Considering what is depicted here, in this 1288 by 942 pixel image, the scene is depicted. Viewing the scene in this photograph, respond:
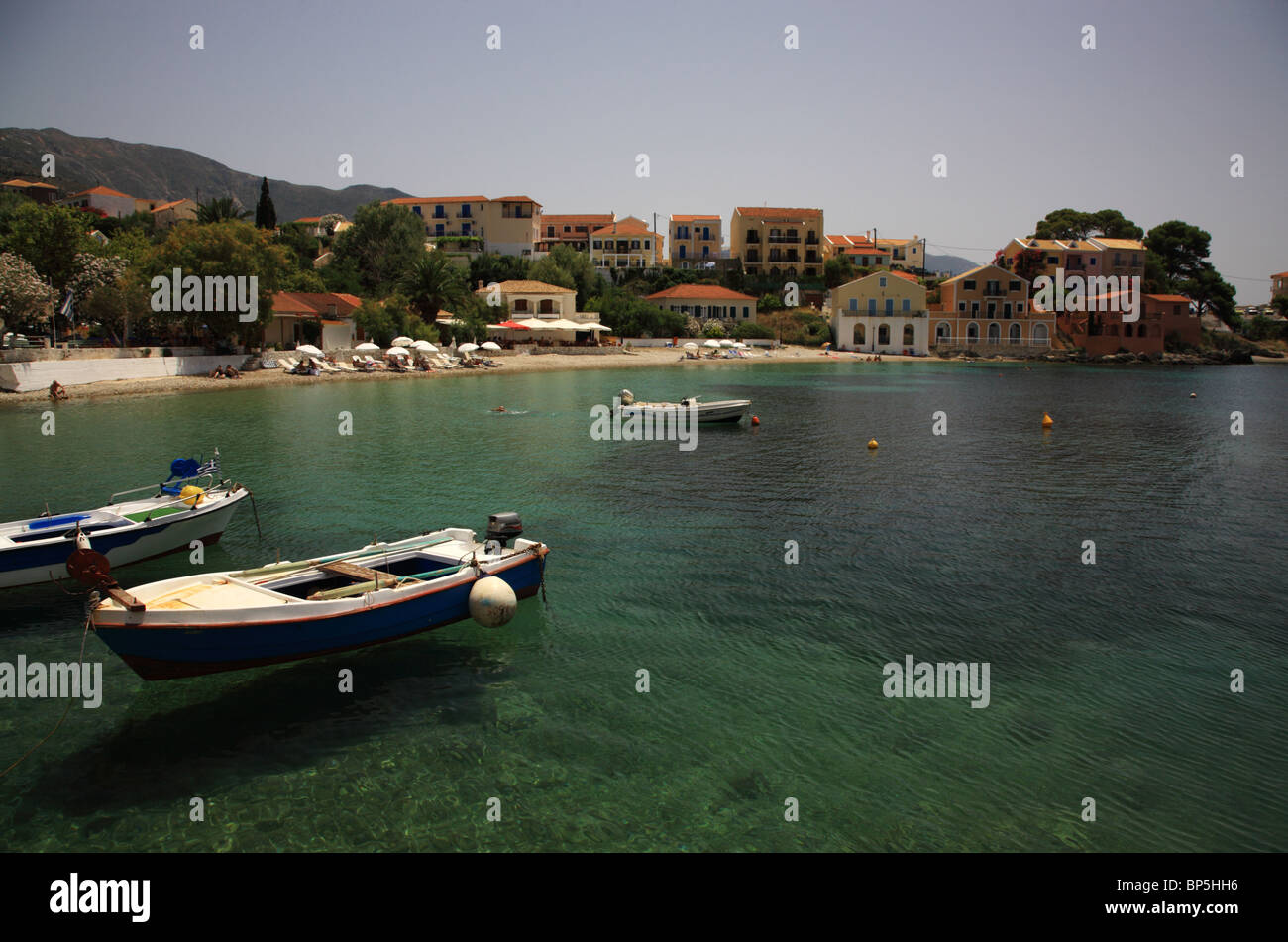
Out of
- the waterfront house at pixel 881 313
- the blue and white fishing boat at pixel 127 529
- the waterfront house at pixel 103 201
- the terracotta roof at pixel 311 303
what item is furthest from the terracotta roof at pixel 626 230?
the blue and white fishing boat at pixel 127 529

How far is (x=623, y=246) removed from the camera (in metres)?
Answer: 112

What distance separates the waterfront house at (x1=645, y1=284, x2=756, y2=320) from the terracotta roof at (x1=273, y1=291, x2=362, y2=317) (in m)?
37.5

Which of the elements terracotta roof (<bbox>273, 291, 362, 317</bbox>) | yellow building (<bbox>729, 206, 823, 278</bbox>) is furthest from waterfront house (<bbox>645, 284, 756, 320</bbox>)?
terracotta roof (<bbox>273, 291, 362, 317</bbox>)

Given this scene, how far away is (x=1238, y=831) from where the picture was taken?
329 inches

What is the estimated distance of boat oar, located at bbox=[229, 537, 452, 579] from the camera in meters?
12.0

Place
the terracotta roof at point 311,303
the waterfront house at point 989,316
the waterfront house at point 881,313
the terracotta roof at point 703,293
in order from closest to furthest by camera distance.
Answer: the terracotta roof at point 311,303 → the waterfront house at point 881,313 → the terracotta roof at point 703,293 → the waterfront house at point 989,316

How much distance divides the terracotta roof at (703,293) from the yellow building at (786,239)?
46.0ft

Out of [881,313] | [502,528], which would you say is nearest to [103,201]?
[881,313]

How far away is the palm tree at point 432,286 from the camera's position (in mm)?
74312

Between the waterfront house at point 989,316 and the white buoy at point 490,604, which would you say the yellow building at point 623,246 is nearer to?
the waterfront house at point 989,316

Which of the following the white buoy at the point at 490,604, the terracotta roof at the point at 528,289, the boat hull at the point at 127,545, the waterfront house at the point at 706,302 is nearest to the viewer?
the white buoy at the point at 490,604

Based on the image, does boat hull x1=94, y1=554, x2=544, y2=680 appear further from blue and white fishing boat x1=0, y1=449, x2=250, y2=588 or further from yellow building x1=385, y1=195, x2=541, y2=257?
yellow building x1=385, y1=195, x2=541, y2=257

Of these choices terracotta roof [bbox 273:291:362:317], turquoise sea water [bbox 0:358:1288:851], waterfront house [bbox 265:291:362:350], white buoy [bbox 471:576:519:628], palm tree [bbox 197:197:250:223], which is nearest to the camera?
turquoise sea water [bbox 0:358:1288:851]

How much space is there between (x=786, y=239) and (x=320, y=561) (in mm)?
105199
